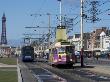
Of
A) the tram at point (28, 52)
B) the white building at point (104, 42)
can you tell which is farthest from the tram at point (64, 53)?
the white building at point (104, 42)

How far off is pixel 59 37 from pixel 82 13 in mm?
5934

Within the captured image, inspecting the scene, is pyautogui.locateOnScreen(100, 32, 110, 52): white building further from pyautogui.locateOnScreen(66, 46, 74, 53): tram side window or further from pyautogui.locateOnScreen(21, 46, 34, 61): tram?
pyautogui.locateOnScreen(66, 46, 74, 53): tram side window

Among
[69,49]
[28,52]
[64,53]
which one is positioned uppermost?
[28,52]

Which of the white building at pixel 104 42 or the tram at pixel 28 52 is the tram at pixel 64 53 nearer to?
the tram at pixel 28 52

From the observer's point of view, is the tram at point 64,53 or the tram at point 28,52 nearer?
the tram at point 64,53

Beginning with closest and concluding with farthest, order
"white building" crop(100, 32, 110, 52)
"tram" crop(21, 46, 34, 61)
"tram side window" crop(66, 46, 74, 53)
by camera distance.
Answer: "tram side window" crop(66, 46, 74, 53) < "tram" crop(21, 46, 34, 61) < "white building" crop(100, 32, 110, 52)

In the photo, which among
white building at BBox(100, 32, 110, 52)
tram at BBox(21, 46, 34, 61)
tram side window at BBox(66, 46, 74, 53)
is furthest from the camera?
white building at BBox(100, 32, 110, 52)

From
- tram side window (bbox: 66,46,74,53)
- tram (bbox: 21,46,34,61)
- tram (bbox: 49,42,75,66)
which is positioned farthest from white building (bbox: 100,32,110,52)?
tram side window (bbox: 66,46,74,53)

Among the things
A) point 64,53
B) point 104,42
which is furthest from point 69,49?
point 104,42

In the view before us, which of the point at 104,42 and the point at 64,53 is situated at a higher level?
the point at 104,42

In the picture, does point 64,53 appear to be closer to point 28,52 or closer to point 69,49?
point 69,49

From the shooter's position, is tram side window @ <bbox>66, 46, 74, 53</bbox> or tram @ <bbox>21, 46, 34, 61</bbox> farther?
tram @ <bbox>21, 46, 34, 61</bbox>

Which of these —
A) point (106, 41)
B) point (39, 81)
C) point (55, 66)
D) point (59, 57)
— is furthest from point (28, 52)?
point (106, 41)

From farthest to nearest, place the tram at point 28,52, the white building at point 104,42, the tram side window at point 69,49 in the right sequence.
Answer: the white building at point 104,42
the tram at point 28,52
the tram side window at point 69,49
